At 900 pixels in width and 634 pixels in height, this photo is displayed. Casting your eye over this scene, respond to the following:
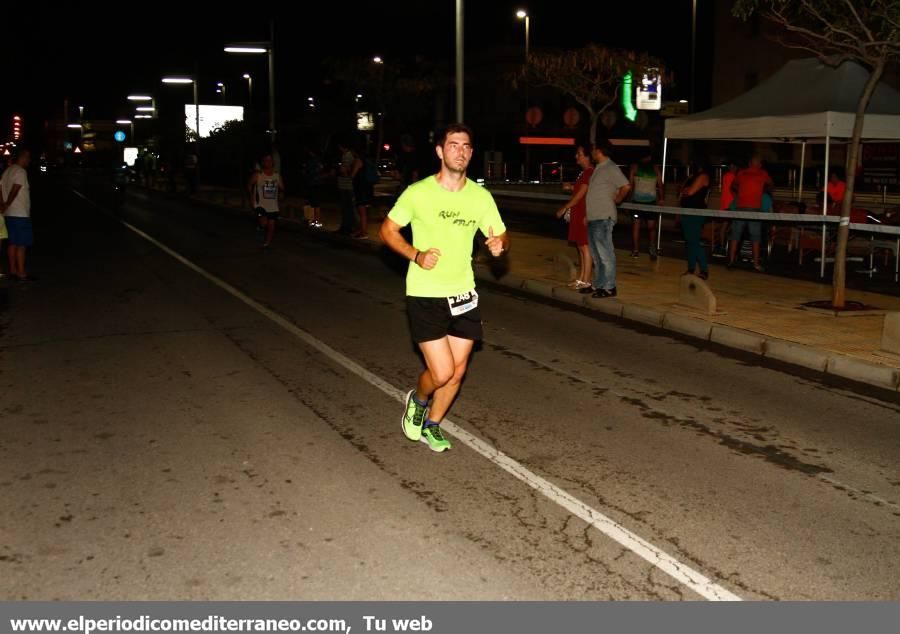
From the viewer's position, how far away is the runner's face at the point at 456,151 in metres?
5.98

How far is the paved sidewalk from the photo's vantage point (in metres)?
9.51

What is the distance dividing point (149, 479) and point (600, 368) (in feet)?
15.1

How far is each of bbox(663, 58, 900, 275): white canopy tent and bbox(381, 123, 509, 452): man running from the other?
32.4 feet

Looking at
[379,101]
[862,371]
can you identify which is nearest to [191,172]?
[379,101]

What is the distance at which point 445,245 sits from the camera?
6125mm

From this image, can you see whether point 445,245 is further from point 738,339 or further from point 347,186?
point 347,186

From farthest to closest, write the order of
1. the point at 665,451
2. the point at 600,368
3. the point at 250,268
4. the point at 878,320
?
the point at 250,268, the point at 878,320, the point at 600,368, the point at 665,451

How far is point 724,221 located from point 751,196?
2.92 meters

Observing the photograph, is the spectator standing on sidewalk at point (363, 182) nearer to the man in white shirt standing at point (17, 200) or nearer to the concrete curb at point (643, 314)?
the man in white shirt standing at point (17, 200)

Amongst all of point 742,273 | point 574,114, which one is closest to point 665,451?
point 742,273

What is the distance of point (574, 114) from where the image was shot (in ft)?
136
